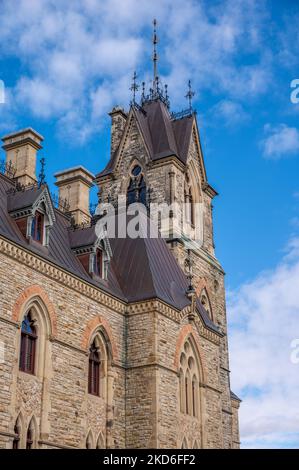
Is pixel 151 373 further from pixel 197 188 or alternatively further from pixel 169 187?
pixel 197 188

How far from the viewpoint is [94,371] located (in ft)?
88.4

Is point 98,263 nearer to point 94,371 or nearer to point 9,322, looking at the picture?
point 94,371

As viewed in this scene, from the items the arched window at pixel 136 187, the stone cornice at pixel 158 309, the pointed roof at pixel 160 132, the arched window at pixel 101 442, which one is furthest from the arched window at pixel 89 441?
the pointed roof at pixel 160 132

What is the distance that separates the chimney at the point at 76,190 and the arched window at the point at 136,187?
7.33 meters

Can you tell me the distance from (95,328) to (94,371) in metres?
1.56

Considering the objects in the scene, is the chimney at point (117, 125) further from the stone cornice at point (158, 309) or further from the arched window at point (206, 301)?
the stone cornice at point (158, 309)

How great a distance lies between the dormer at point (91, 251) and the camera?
28.3m

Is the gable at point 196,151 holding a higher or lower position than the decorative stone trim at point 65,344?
higher

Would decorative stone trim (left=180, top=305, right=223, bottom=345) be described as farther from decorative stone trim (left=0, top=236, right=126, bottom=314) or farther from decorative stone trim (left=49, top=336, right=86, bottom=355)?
decorative stone trim (left=49, top=336, right=86, bottom=355)

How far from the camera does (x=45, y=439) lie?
23.1m

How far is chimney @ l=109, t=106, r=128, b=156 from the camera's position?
4528 cm

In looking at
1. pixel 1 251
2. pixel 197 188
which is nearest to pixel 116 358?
pixel 1 251

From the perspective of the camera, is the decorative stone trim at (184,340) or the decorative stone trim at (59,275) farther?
the decorative stone trim at (184,340)

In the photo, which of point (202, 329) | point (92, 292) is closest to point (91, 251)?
point (92, 292)
